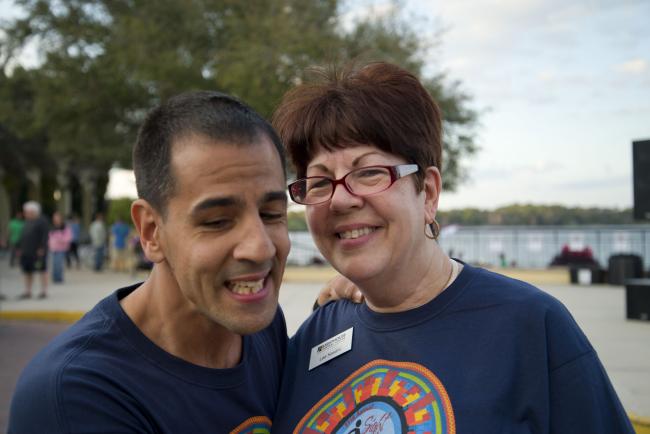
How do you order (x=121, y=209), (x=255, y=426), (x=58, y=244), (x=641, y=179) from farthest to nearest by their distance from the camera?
1. (x=121, y=209)
2. (x=58, y=244)
3. (x=641, y=179)
4. (x=255, y=426)

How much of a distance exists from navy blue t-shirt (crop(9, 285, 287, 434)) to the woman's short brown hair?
0.81 metres

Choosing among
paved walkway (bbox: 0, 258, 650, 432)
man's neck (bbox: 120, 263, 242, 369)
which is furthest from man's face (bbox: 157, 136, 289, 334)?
paved walkway (bbox: 0, 258, 650, 432)

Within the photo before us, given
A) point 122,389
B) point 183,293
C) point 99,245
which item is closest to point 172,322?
point 183,293

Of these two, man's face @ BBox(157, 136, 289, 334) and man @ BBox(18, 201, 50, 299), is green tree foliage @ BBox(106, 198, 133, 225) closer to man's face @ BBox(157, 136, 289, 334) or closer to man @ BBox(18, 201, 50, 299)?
man @ BBox(18, 201, 50, 299)

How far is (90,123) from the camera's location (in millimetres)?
21891

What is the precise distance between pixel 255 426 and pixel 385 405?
1.51ft

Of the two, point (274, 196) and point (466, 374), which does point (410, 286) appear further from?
point (274, 196)

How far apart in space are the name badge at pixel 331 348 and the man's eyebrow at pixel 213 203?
777 mm

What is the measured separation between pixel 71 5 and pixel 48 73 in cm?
255

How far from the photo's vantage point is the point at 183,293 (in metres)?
2.03

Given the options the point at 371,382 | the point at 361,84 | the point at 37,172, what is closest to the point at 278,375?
the point at 371,382

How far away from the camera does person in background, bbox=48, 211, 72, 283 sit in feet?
51.0

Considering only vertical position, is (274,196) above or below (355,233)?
above

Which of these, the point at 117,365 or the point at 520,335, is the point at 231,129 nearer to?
the point at 117,365
